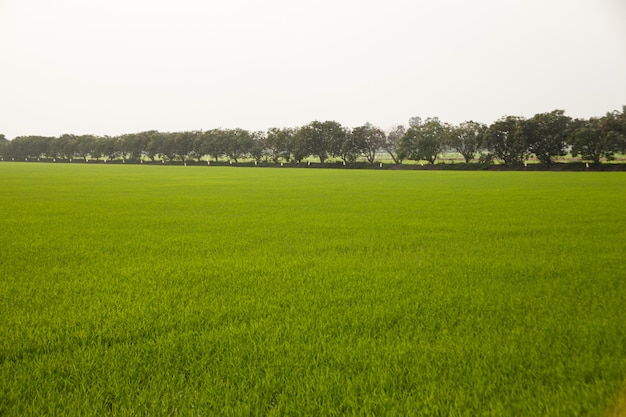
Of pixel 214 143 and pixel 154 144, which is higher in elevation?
pixel 154 144

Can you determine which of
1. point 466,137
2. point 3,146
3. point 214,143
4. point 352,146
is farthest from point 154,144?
point 466,137

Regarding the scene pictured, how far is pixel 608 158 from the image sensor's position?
46.3 metres

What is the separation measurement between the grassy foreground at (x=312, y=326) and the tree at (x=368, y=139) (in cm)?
6641

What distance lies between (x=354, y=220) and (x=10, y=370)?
28.8 ft

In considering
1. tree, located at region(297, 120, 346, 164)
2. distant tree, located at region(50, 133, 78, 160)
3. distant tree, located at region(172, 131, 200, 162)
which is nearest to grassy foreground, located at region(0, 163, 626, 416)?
tree, located at region(297, 120, 346, 164)

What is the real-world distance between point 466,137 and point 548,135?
13.8m

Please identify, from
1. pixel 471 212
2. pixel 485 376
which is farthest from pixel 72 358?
pixel 471 212

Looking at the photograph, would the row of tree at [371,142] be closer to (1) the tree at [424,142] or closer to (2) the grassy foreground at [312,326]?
(1) the tree at [424,142]

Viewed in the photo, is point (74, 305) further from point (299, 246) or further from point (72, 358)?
point (299, 246)

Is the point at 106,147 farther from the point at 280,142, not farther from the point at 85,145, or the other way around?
the point at 280,142

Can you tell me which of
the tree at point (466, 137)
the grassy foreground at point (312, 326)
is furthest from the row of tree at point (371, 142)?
the grassy foreground at point (312, 326)

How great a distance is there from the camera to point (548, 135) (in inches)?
2046

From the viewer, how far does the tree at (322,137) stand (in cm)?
7550

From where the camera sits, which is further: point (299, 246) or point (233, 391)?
point (299, 246)
